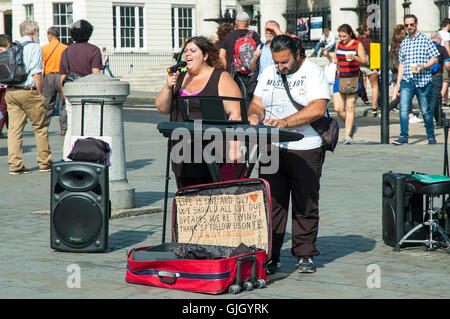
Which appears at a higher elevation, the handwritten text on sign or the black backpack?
the black backpack

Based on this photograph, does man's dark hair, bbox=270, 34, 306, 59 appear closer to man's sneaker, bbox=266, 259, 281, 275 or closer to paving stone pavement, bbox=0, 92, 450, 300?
man's sneaker, bbox=266, 259, 281, 275

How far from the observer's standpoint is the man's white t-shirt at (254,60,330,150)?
6.08 metres

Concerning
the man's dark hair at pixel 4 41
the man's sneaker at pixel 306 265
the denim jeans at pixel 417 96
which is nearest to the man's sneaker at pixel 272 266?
the man's sneaker at pixel 306 265

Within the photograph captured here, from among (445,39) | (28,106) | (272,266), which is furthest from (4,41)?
(445,39)

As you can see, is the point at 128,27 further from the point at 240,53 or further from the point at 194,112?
the point at 194,112

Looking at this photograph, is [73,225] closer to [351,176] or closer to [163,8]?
[351,176]

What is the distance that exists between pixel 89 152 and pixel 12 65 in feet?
14.5

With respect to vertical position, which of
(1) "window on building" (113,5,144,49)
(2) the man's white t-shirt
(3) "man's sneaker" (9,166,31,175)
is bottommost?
(3) "man's sneaker" (9,166,31,175)

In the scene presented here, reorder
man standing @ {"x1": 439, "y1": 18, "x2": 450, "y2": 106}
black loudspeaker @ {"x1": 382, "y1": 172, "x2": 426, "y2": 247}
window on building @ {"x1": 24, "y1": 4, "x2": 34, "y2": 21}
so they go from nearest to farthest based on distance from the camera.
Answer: black loudspeaker @ {"x1": 382, "y1": 172, "x2": 426, "y2": 247} → man standing @ {"x1": 439, "y1": 18, "x2": 450, "y2": 106} → window on building @ {"x1": 24, "y1": 4, "x2": 34, "y2": 21}

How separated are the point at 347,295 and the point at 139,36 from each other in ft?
125

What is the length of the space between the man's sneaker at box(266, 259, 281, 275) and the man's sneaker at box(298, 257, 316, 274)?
15 centimetres

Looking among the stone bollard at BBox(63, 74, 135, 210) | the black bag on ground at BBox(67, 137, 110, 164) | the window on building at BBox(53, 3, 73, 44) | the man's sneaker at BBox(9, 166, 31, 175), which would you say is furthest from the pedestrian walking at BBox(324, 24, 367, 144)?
the window on building at BBox(53, 3, 73, 44)

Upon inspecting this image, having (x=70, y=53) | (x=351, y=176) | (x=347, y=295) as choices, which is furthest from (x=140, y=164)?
(x=347, y=295)

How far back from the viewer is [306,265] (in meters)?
6.08
